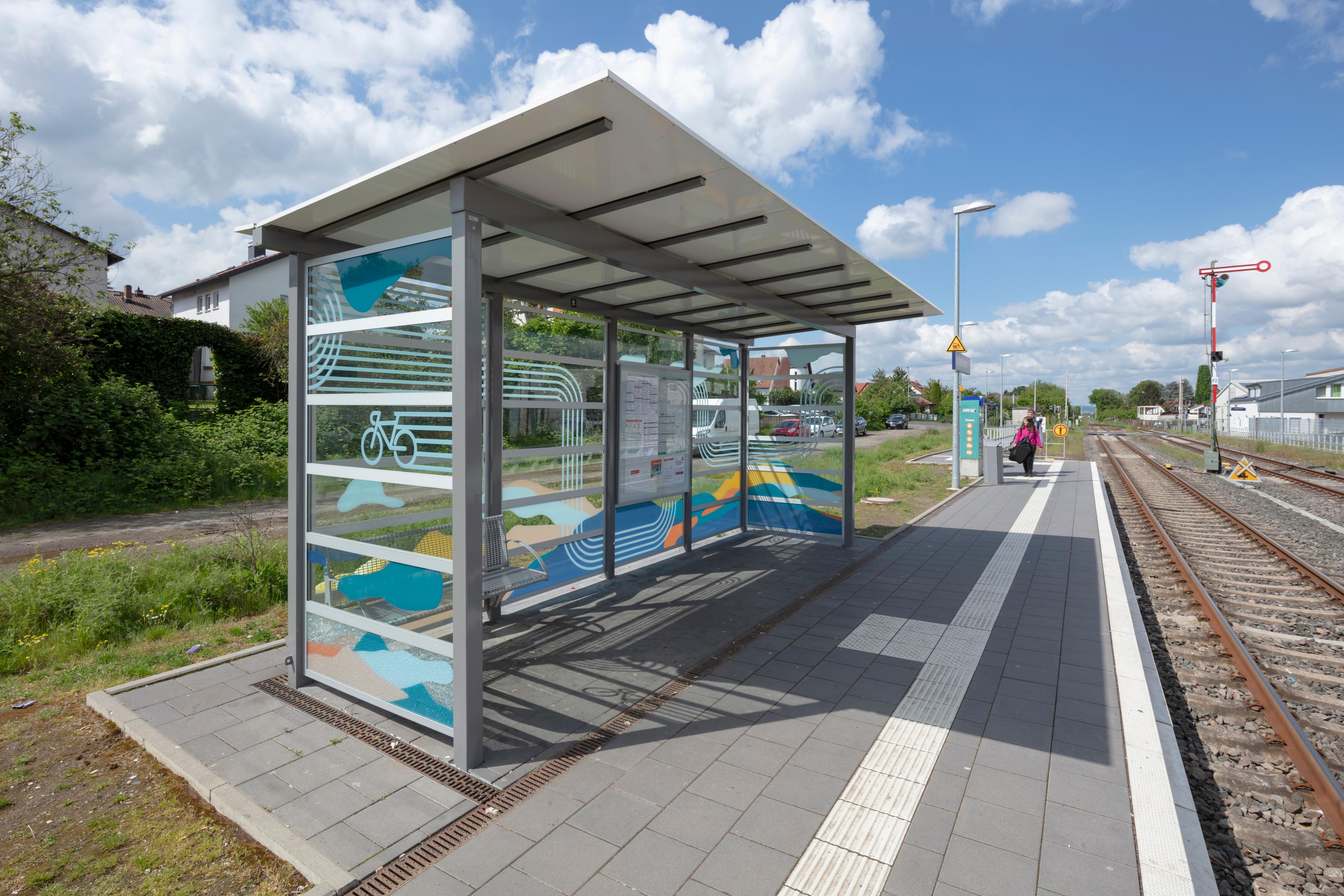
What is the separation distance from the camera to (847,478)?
882 cm

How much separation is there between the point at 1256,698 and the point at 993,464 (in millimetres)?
13487

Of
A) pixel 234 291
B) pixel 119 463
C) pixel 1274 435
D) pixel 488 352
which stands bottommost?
pixel 119 463

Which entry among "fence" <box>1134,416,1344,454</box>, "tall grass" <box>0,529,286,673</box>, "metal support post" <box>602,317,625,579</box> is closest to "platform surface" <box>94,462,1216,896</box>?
"metal support post" <box>602,317,625,579</box>

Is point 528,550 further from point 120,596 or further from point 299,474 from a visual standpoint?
point 120,596

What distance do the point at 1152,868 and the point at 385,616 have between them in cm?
398

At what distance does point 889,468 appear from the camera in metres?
21.3

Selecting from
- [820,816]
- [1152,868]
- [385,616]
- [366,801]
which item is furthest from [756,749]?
[385,616]

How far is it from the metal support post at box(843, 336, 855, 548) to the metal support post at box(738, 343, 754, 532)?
1332 mm

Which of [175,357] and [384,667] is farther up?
[175,357]

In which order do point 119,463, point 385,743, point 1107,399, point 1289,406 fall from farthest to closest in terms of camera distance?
point 1107,399, point 1289,406, point 119,463, point 385,743

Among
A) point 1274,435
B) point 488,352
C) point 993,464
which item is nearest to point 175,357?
point 488,352

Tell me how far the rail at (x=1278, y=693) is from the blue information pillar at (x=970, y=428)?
27.4 feet

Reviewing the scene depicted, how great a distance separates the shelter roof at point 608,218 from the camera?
3000 millimetres

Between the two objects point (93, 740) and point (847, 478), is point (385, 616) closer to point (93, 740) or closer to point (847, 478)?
point (93, 740)
